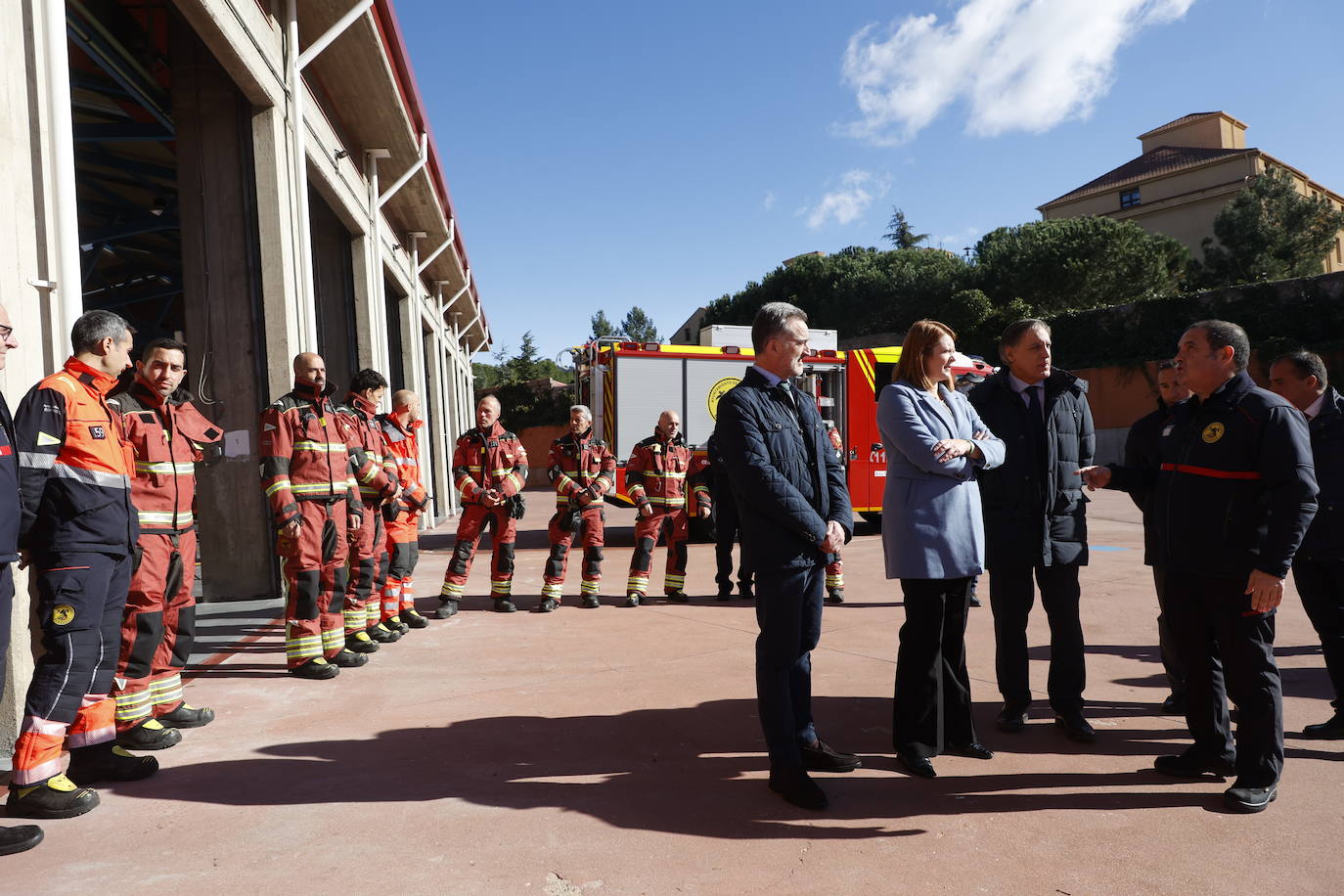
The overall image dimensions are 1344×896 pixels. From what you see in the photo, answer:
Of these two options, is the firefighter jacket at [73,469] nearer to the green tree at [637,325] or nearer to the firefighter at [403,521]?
the firefighter at [403,521]

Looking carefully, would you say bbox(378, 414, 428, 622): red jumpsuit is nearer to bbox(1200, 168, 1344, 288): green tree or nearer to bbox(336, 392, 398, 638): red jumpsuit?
bbox(336, 392, 398, 638): red jumpsuit

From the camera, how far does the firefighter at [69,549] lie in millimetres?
3088

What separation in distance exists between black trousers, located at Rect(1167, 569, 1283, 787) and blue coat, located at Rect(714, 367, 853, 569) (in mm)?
1352

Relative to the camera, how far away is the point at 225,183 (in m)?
7.87

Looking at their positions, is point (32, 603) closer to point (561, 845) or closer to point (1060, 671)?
point (561, 845)

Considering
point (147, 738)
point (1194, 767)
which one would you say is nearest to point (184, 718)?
point (147, 738)

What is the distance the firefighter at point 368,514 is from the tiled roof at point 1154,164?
166ft

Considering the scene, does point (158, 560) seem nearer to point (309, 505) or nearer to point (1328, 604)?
point (309, 505)

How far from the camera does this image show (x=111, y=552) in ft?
10.7

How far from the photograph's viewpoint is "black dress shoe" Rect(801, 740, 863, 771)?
3465 mm

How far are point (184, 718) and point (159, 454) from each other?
4.30 feet

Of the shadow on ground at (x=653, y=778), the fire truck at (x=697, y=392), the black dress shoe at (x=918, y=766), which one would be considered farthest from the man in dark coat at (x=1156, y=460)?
the fire truck at (x=697, y=392)

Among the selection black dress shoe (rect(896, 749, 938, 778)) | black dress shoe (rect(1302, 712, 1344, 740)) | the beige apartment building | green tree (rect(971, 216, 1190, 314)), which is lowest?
black dress shoe (rect(1302, 712, 1344, 740))

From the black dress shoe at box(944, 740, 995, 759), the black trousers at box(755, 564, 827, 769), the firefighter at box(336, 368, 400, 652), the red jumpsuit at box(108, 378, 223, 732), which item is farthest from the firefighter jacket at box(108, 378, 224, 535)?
the black dress shoe at box(944, 740, 995, 759)
